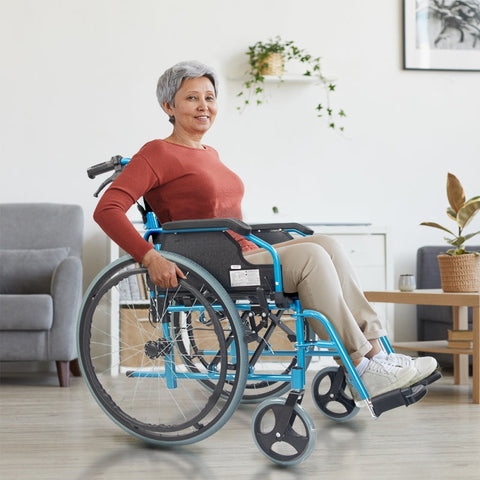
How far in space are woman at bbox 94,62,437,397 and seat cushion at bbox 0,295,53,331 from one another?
3.89 feet

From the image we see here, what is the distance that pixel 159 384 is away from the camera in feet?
9.59

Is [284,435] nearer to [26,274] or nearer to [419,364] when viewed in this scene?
[419,364]

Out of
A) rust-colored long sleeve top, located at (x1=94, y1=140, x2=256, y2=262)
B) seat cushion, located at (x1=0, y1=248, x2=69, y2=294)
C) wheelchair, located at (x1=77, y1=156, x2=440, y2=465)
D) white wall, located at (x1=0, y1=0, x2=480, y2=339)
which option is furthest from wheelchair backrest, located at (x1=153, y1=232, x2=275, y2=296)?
white wall, located at (x1=0, y1=0, x2=480, y2=339)

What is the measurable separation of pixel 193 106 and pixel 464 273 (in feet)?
4.26

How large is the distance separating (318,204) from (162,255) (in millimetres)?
2156

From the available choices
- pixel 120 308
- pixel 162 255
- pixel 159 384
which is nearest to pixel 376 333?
pixel 162 255

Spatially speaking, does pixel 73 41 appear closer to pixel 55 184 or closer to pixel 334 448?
pixel 55 184

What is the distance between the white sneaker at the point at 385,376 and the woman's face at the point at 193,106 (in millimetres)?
823

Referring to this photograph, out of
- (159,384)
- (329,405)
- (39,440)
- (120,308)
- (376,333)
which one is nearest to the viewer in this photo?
(376,333)

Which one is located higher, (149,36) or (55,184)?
(149,36)

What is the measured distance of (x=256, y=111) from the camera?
3.81 metres

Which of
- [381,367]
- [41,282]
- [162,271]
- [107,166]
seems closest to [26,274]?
[41,282]

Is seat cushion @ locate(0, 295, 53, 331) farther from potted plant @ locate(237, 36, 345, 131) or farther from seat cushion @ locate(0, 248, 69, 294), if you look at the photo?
potted plant @ locate(237, 36, 345, 131)

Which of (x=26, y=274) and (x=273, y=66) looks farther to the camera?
(x=273, y=66)
